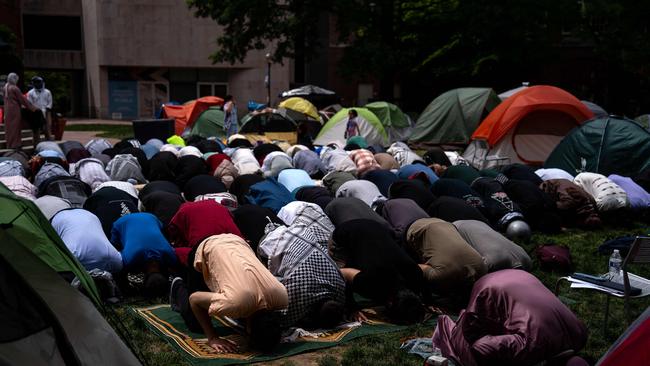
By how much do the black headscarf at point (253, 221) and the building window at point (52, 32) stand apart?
37.2 metres

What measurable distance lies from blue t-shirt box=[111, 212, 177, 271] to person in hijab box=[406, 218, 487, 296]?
251 cm

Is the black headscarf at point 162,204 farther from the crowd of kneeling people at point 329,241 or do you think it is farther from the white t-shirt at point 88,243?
the white t-shirt at point 88,243

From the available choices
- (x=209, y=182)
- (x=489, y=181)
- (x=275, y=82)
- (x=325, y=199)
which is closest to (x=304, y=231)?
(x=325, y=199)

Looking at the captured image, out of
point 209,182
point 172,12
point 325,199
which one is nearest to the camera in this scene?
point 325,199

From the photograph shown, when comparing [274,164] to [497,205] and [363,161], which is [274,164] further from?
[497,205]

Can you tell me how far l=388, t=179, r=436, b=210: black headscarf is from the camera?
360 inches

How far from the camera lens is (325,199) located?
8828 mm

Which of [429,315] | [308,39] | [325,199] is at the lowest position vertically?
[429,315]

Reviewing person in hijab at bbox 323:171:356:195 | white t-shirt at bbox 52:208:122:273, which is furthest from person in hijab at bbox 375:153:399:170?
white t-shirt at bbox 52:208:122:273

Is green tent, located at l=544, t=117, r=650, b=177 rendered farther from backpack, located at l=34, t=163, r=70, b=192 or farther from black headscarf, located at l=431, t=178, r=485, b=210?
backpack, located at l=34, t=163, r=70, b=192

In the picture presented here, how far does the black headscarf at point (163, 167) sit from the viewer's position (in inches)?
445

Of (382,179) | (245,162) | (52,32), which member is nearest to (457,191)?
(382,179)

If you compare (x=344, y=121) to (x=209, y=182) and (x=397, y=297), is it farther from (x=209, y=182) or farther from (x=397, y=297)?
(x=397, y=297)

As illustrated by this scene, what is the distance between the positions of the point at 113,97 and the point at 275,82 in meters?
9.31
